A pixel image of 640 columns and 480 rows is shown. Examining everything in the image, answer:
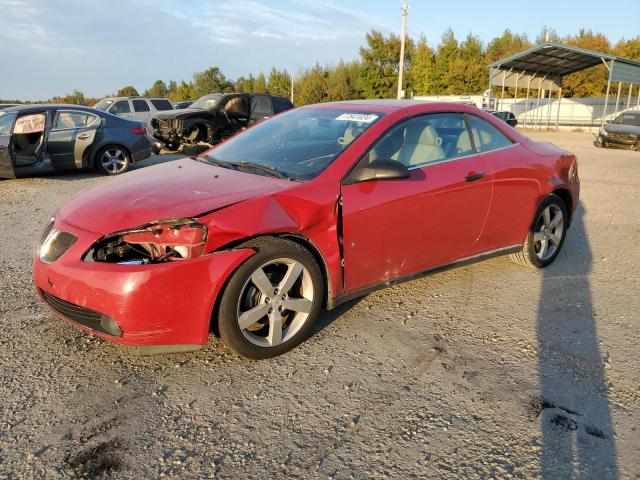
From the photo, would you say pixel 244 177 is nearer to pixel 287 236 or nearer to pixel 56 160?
pixel 287 236

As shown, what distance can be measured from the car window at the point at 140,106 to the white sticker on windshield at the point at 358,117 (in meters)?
15.4

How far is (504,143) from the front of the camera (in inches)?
177

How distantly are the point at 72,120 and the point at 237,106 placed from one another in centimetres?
631

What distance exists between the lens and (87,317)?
9.37ft

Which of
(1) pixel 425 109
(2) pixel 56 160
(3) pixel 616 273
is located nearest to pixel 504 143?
(1) pixel 425 109

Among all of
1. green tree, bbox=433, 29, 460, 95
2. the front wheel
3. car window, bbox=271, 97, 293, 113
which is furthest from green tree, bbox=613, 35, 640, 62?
the front wheel

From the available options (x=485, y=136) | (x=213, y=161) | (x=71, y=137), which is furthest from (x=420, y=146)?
(x=71, y=137)

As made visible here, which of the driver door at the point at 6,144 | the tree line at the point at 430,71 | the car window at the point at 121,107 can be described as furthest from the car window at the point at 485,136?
the tree line at the point at 430,71

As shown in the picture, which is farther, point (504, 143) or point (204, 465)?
point (504, 143)

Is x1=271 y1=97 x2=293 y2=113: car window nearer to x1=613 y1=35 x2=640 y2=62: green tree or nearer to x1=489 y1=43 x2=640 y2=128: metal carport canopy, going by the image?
x1=489 y1=43 x2=640 y2=128: metal carport canopy

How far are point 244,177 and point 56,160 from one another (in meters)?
7.91

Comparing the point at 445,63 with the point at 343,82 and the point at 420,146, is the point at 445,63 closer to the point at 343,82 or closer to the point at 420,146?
the point at 343,82

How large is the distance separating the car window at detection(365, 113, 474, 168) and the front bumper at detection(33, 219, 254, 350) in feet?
4.49

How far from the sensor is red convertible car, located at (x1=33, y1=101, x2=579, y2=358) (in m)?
2.79
